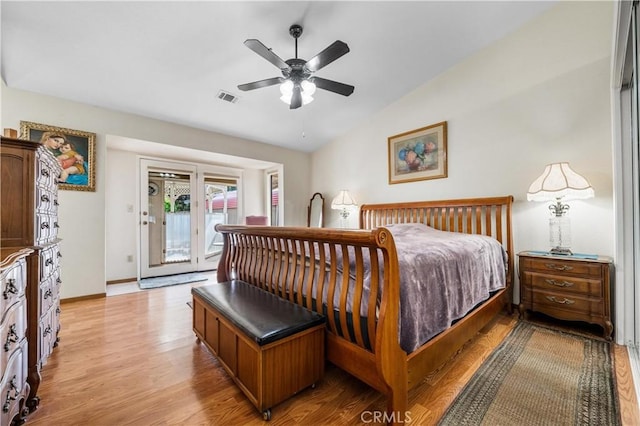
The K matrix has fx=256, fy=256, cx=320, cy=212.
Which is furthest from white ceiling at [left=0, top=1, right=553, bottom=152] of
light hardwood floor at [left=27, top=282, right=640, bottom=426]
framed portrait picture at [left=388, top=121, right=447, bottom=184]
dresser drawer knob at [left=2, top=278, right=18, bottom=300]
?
light hardwood floor at [left=27, top=282, right=640, bottom=426]

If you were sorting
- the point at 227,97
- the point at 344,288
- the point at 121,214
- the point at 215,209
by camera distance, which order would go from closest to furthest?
the point at 344,288, the point at 227,97, the point at 121,214, the point at 215,209

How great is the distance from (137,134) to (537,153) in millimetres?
4937

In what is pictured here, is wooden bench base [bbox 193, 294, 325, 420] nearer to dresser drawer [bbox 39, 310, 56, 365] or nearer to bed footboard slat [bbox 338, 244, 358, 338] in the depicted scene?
bed footboard slat [bbox 338, 244, 358, 338]

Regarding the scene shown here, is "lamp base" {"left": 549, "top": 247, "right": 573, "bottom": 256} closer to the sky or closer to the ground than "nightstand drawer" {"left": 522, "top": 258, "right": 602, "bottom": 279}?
closer to the sky

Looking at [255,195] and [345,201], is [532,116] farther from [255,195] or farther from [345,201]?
[255,195]

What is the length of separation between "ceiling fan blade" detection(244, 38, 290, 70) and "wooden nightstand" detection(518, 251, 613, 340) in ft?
9.36

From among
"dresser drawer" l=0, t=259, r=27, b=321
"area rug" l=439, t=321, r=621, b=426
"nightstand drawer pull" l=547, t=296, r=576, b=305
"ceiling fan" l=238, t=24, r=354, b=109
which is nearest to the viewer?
"dresser drawer" l=0, t=259, r=27, b=321

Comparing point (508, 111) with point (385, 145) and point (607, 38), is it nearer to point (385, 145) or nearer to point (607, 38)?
point (607, 38)

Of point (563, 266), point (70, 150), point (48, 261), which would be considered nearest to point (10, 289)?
point (48, 261)

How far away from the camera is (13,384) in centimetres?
114

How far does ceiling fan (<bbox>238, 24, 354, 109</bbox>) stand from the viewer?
2055 mm

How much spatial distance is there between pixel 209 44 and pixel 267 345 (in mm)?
A: 2827

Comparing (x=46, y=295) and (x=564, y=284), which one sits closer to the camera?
(x=46, y=295)

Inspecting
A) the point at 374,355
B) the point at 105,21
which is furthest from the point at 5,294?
the point at 105,21
